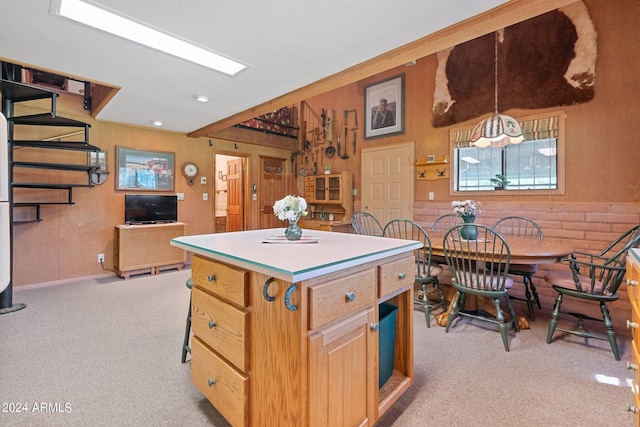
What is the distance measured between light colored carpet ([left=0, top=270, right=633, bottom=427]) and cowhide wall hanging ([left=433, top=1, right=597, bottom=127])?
268 cm

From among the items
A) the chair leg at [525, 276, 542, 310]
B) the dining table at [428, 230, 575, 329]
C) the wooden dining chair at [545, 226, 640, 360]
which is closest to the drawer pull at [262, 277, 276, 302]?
the dining table at [428, 230, 575, 329]

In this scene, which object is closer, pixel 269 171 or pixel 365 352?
pixel 365 352

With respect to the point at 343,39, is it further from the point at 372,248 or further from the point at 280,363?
the point at 280,363

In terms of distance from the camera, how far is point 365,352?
1325 millimetres

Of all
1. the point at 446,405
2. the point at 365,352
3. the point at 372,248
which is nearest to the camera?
the point at 365,352

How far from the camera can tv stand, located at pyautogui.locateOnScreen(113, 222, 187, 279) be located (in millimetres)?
4242

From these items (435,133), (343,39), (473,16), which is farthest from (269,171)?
(473,16)

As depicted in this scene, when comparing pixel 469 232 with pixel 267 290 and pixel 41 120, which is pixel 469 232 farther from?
pixel 41 120

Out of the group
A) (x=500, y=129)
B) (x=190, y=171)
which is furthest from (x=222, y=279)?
(x=190, y=171)

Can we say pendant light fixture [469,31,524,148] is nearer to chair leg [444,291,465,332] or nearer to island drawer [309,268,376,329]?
chair leg [444,291,465,332]

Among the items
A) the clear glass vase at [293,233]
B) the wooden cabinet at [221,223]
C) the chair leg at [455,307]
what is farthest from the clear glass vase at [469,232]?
the wooden cabinet at [221,223]

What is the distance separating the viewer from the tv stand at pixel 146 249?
4242 mm

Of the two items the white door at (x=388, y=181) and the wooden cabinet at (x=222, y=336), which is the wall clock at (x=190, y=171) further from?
the wooden cabinet at (x=222, y=336)

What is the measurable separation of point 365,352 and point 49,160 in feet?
15.9
